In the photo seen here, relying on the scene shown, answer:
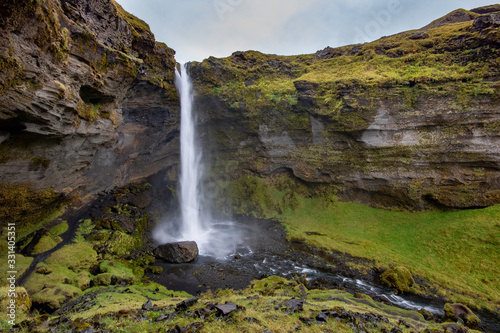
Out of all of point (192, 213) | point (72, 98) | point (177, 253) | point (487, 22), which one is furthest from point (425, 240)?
point (72, 98)

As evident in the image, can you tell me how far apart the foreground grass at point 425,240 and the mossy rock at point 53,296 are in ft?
63.8

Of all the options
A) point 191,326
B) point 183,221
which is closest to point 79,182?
point 183,221

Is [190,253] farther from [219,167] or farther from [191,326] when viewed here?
[219,167]

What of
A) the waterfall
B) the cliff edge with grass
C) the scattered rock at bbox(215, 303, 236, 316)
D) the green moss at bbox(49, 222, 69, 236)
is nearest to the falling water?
the waterfall

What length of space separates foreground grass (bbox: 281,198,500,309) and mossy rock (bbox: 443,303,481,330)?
2.76 meters

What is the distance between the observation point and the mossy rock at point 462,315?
41.0 ft

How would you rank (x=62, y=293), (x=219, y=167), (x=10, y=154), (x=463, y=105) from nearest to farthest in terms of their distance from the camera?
(x=62, y=293)
(x=10, y=154)
(x=463, y=105)
(x=219, y=167)

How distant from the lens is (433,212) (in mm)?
24328

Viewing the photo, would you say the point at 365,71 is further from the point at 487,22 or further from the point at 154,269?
the point at 154,269

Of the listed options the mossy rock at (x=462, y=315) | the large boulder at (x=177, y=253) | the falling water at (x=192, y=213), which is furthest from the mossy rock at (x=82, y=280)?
the mossy rock at (x=462, y=315)

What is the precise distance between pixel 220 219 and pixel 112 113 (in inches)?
729

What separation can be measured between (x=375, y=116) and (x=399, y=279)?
657 inches

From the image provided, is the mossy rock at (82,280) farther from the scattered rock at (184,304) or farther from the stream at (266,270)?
the scattered rock at (184,304)

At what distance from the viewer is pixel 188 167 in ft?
106
